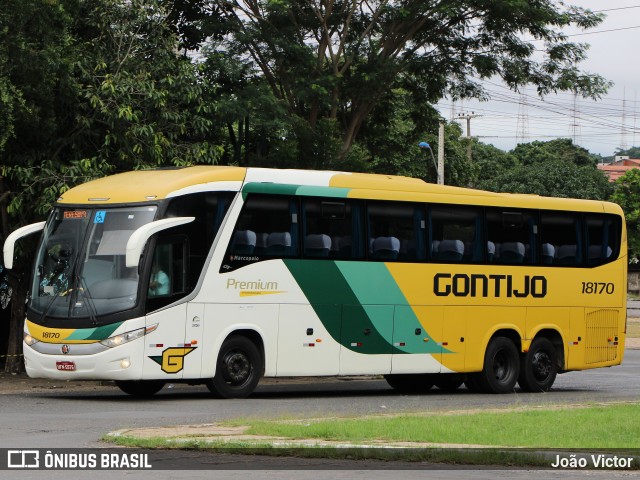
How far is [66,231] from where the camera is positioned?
19500 millimetres

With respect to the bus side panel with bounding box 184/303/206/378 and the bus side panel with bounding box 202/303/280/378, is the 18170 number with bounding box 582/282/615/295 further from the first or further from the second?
the bus side panel with bounding box 184/303/206/378

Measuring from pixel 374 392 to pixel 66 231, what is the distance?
6.70 m

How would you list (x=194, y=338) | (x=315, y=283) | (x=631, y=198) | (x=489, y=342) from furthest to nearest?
1. (x=631, y=198)
2. (x=489, y=342)
3. (x=315, y=283)
4. (x=194, y=338)

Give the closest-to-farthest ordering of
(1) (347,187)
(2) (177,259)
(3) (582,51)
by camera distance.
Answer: (2) (177,259), (1) (347,187), (3) (582,51)

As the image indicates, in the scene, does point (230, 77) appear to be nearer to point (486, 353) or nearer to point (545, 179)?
point (486, 353)

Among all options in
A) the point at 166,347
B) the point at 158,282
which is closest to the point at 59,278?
the point at 158,282

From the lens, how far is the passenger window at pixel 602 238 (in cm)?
2481

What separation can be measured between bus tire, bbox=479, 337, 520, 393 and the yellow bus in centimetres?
3

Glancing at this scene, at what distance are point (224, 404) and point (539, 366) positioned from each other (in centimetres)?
739

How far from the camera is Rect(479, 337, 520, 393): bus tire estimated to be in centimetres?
2330

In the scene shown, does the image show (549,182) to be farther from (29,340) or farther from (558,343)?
(29,340)

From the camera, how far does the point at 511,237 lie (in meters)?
23.6

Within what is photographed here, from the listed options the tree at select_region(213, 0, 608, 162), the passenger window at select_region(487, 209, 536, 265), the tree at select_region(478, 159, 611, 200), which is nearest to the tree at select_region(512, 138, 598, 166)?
the tree at select_region(478, 159, 611, 200)

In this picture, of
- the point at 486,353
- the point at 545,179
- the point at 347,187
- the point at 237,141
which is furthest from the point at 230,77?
the point at 545,179
